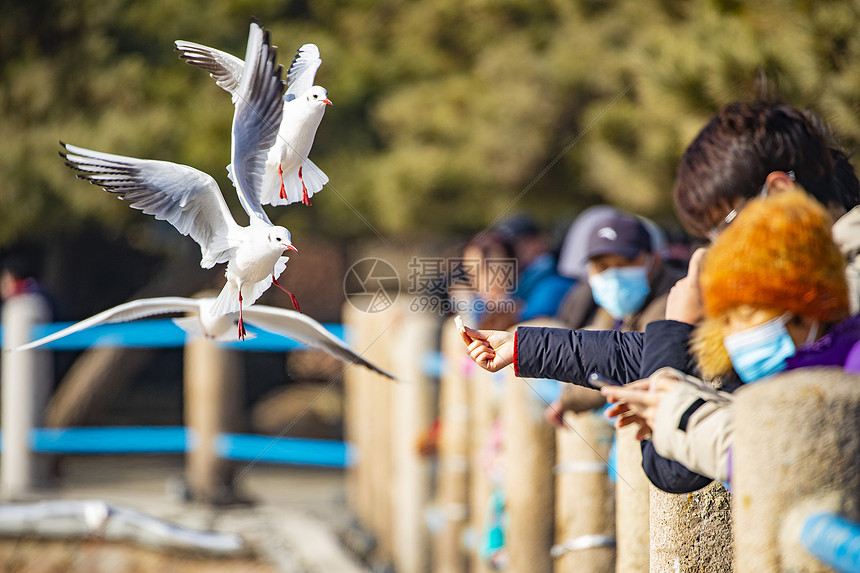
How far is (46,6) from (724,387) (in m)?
4.89

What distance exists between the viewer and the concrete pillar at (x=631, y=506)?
161cm

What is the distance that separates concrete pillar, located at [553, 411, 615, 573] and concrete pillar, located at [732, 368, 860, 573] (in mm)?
1046

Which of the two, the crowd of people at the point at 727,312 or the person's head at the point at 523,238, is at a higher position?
the person's head at the point at 523,238

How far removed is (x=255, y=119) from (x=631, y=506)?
96 cm

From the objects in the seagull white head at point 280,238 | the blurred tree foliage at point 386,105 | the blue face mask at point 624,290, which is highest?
the blurred tree foliage at point 386,105

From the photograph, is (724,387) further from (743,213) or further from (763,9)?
(763,9)

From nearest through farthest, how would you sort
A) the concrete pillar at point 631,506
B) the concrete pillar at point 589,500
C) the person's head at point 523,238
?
1. the concrete pillar at point 631,506
2. the concrete pillar at point 589,500
3. the person's head at point 523,238

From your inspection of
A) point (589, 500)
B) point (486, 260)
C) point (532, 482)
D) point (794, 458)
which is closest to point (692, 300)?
point (794, 458)

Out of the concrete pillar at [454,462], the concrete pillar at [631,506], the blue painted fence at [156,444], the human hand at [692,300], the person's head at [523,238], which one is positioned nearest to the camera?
the human hand at [692,300]

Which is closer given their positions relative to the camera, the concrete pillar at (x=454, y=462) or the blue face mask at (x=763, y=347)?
the blue face mask at (x=763, y=347)

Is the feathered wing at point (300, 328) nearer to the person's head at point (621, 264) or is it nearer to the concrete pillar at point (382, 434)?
the person's head at point (621, 264)

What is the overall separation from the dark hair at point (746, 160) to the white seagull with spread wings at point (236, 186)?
0.67 meters

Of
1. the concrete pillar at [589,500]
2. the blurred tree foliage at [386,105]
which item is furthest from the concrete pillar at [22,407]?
the concrete pillar at [589,500]

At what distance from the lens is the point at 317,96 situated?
1.16 metres
